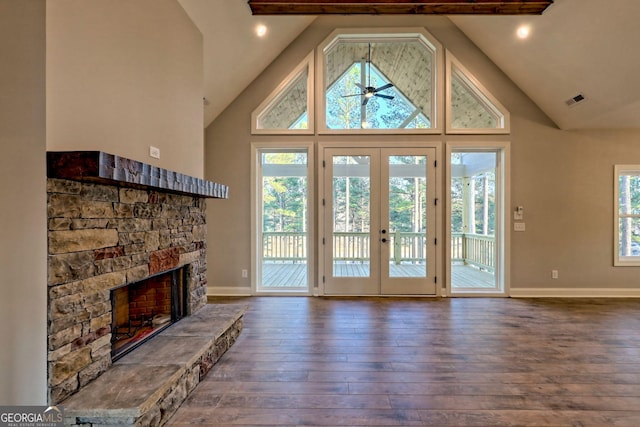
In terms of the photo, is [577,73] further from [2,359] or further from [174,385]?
[2,359]

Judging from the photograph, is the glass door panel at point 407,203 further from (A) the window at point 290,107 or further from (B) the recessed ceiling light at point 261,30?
(B) the recessed ceiling light at point 261,30

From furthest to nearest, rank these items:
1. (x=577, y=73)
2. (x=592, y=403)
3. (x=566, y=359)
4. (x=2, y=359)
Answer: (x=577, y=73)
(x=566, y=359)
(x=592, y=403)
(x=2, y=359)

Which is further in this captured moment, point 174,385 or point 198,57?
point 198,57

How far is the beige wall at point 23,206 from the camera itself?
1.35 m

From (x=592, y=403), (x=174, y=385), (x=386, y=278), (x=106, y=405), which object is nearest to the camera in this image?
(x=106, y=405)

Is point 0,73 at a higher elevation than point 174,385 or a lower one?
higher

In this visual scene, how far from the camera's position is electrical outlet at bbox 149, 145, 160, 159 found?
7.64 ft

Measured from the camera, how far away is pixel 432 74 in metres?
4.68

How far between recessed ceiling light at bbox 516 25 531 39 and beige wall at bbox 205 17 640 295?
0.71 metres

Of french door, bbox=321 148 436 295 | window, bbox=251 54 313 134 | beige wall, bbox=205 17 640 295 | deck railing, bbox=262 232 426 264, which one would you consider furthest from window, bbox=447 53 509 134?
window, bbox=251 54 313 134

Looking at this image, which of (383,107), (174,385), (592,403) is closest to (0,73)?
(174,385)

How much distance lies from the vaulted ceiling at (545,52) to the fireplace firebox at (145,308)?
259 cm

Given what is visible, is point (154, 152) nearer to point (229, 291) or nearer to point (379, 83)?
point (229, 291)

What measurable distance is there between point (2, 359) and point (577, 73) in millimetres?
5812
